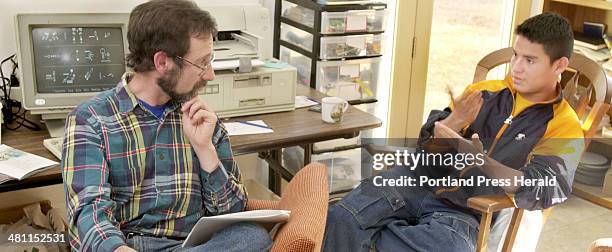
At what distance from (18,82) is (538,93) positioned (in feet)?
5.87

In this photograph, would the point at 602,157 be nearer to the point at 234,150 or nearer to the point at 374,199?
the point at 374,199

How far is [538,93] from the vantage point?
6.56ft

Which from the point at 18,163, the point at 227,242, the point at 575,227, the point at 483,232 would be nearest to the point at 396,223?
the point at 483,232

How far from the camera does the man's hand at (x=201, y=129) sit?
1.66 m

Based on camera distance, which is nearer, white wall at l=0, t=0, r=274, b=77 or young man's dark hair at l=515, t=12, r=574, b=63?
young man's dark hair at l=515, t=12, r=574, b=63

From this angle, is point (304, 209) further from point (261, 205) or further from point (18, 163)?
point (18, 163)

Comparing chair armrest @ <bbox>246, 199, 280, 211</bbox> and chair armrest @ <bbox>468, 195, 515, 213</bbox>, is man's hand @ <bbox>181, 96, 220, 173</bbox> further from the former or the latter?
chair armrest @ <bbox>468, 195, 515, 213</bbox>

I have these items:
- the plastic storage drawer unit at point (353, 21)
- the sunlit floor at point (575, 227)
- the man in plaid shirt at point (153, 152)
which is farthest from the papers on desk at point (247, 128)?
the sunlit floor at point (575, 227)

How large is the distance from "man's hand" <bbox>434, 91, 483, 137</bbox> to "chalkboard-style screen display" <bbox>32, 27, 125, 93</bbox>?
1110 mm

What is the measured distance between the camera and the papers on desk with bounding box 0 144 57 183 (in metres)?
1.78

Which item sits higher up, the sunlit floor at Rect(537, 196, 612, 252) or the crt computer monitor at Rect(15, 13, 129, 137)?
the crt computer monitor at Rect(15, 13, 129, 137)

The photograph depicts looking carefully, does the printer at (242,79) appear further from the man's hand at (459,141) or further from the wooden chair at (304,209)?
the man's hand at (459,141)

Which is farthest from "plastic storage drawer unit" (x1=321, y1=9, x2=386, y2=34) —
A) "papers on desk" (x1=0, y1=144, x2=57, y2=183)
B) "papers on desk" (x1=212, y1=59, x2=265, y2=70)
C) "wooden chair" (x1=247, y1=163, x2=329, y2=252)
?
"papers on desk" (x1=0, y1=144, x2=57, y2=183)

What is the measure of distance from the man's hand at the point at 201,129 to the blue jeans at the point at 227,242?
0.63ft
